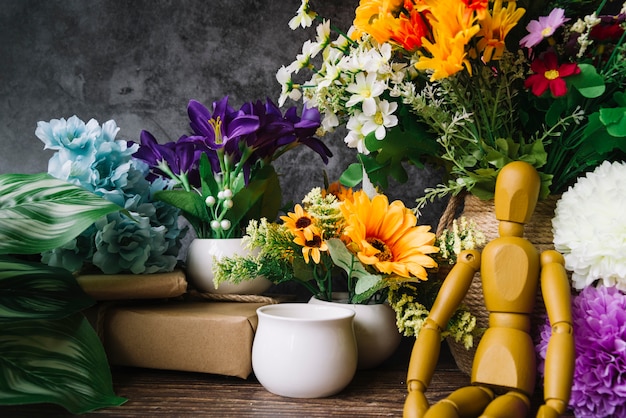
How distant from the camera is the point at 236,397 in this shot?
72 centimetres

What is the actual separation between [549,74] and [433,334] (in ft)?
1.13

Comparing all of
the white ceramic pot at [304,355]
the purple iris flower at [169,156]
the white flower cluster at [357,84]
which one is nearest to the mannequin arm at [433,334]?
the white ceramic pot at [304,355]

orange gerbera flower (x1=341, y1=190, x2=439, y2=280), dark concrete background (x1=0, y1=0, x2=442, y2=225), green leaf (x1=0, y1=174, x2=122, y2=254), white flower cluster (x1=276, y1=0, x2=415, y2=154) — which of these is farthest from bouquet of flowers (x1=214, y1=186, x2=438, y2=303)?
dark concrete background (x1=0, y1=0, x2=442, y2=225)

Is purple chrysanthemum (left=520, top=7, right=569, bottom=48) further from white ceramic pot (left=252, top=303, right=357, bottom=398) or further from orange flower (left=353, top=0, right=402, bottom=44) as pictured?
white ceramic pot (left=252, top=303, right=357, bottom=398)

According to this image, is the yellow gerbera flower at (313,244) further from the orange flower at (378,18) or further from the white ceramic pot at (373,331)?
the orange flower at (378,18)

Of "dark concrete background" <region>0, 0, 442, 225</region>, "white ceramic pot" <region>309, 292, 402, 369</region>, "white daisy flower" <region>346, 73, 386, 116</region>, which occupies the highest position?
"dark concrete background" <region>0, 0, 442, 225</region>

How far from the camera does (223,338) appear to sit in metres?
0.77

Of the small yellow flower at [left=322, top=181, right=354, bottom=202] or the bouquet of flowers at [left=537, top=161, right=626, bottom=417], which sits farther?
the small yellow flower at [left=322, top=181, right=354, bottom=202]

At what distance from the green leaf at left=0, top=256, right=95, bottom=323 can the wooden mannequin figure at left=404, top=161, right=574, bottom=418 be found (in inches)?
15.7

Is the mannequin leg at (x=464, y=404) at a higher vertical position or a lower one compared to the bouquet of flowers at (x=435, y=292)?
lower

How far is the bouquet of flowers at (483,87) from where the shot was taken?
0.68 meters

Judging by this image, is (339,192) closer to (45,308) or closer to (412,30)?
(412,30)

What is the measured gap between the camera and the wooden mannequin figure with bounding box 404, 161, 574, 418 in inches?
22.2

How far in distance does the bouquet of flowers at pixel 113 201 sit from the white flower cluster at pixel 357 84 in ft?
0.87
